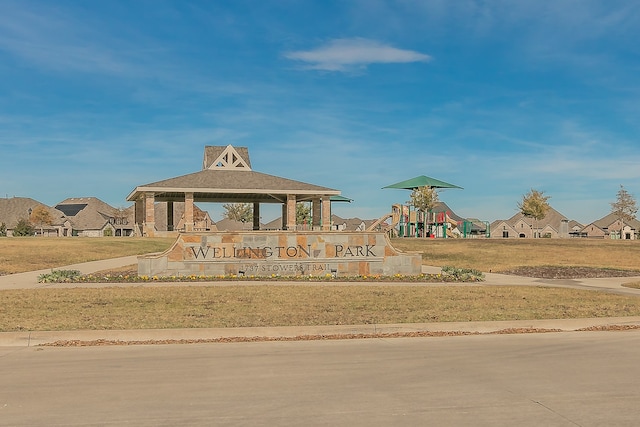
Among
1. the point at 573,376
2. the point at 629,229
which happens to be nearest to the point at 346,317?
the point at 573,376

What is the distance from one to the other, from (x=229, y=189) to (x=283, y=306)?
29680 mm

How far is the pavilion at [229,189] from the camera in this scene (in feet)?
137

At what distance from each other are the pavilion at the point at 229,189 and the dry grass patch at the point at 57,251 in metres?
5.95

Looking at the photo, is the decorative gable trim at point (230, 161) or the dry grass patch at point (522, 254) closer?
the dry grass patch at point (522, 254)

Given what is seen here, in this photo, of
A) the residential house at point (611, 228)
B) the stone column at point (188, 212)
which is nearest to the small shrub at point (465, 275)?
the stone column at point (188, 212)

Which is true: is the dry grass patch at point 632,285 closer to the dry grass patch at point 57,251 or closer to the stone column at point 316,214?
the dry grass patch at point 57,251

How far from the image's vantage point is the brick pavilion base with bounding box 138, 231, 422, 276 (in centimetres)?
2003

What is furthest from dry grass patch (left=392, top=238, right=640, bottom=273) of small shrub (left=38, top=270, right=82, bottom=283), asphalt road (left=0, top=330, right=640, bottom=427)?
asphalt road (left=0, top=330, right=640, bottom=427)

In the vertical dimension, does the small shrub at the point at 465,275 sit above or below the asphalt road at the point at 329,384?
above

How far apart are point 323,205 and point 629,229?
91238 millimetres

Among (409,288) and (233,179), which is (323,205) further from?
(409,288)

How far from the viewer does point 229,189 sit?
136 ft

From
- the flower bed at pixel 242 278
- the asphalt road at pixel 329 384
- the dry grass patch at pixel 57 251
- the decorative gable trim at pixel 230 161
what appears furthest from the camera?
the decorative gable trim at pixel 230 161

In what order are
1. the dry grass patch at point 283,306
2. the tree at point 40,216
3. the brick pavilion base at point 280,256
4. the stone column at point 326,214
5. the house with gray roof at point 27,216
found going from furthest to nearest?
the house with gray roof at point 27,216 < the tree at point 40,216 < the stone column at point 326,214 < the brick pavilion base at point 280,256 < the dry grass patch at point 283,306
